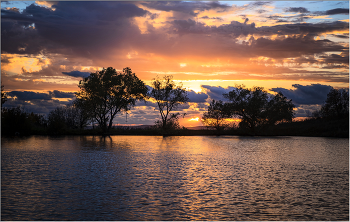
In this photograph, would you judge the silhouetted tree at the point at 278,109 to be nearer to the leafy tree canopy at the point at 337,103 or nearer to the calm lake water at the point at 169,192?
the leafy tree canopy at the point at 337,103

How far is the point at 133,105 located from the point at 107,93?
7331 mm

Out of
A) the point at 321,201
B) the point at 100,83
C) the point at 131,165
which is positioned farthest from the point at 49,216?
the point at 100,83

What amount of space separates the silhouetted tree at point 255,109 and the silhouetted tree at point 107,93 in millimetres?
27254

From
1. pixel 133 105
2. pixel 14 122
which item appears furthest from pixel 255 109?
pixel 14 122

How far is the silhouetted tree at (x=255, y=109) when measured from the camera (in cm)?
8238

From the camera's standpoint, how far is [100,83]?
246 feet

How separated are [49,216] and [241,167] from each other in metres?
17.6

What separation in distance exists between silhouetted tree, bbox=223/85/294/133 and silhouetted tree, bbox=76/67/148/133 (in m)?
27.3

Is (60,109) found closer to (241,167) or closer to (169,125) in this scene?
(169,125)

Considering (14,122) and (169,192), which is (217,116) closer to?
(14,122)

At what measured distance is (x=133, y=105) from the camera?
77.7m

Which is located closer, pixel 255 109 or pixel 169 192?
pixel 169 192

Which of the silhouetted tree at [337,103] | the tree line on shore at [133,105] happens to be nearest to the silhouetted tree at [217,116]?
the tree line on shore at [133,105]

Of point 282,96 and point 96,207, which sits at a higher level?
point 282,96
